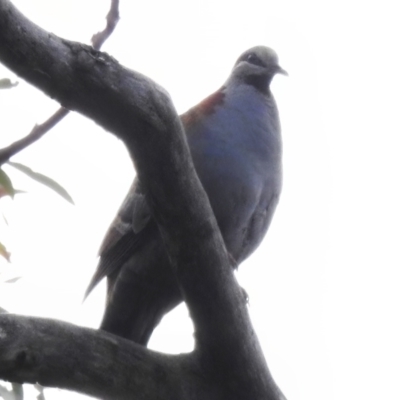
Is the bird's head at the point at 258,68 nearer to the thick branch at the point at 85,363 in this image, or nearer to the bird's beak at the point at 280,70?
the bird's beak at the point at 280,70

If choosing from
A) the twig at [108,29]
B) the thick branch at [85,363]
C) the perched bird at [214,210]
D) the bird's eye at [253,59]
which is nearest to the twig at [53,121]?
the twig at [108,29]

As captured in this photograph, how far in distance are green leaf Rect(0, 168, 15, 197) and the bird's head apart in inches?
90.3

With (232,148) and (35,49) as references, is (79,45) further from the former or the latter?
(232,148)

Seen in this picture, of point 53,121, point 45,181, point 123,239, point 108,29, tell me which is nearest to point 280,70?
point 123,239

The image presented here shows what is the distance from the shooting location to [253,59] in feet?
17.9

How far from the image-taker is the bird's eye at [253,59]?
541 cm

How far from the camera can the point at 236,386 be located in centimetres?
358

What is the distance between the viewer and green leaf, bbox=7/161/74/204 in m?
3.40

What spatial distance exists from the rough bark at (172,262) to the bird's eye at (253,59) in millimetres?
2354

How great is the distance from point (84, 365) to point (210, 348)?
0.50m

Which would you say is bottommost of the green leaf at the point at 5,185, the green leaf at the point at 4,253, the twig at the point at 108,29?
the green leaf at the point at 4,253

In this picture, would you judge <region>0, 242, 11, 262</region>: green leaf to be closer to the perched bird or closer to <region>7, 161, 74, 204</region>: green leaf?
<region>7, 161, 74, 204</region>: green leaf

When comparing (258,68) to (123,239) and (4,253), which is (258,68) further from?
(4,253)

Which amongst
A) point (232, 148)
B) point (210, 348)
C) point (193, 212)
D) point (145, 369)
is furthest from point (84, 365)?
point (232, 148)
